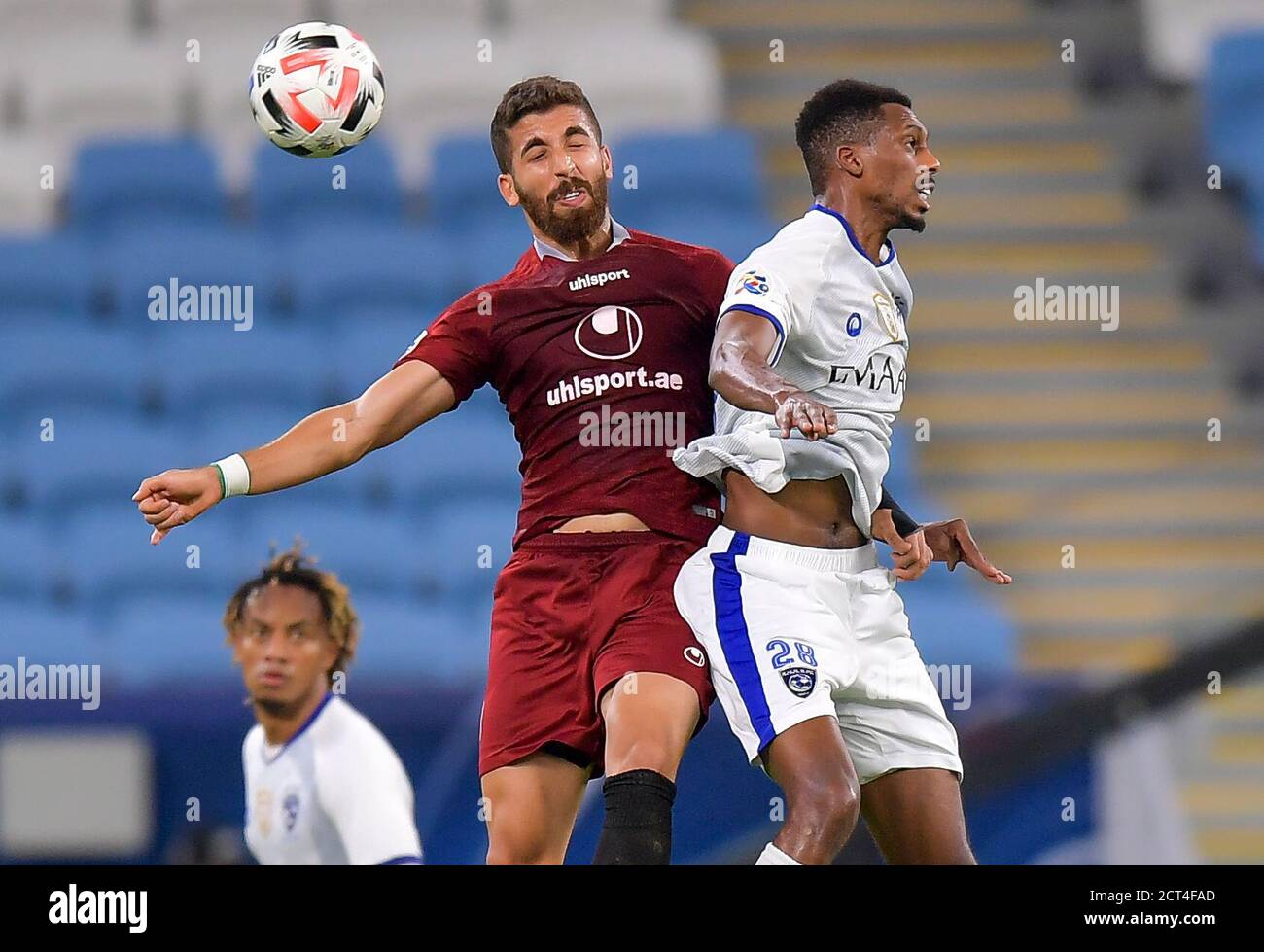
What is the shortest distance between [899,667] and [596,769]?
0.64 metres

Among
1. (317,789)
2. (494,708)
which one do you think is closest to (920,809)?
(494,708)

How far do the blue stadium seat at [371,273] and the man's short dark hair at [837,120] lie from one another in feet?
9.94

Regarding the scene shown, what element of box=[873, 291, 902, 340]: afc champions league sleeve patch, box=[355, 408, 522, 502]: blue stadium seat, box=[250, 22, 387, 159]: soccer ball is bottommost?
box=[873, 291, 902, 340]: afc champions league sleeve patch

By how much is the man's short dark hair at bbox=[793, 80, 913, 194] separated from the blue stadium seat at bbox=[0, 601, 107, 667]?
109 inches

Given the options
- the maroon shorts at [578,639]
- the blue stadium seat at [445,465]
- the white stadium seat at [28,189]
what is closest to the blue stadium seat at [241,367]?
the blue stadium seat at [445,465]

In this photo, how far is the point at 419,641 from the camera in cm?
608

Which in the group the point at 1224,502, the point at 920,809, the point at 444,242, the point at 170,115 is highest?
the point at 170,115

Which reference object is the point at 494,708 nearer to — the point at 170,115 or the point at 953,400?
the point at 953,400

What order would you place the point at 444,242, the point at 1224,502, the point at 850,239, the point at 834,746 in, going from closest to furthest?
the point at 834,746, the point at 850,239, the point at 1224,502, the point at 444,242

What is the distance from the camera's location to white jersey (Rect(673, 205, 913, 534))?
13.0 feet

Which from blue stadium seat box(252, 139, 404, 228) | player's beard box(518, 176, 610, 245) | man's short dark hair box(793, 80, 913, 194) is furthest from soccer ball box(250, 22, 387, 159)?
blue stadium seat box(252, 139, 404, 228)

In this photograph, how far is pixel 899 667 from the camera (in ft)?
13.1

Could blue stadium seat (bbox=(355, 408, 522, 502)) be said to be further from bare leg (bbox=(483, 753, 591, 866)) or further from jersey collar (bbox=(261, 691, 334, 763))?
bare leg (bbox=(483, 753, 591, 866))

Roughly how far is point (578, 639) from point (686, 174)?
3.58 m
